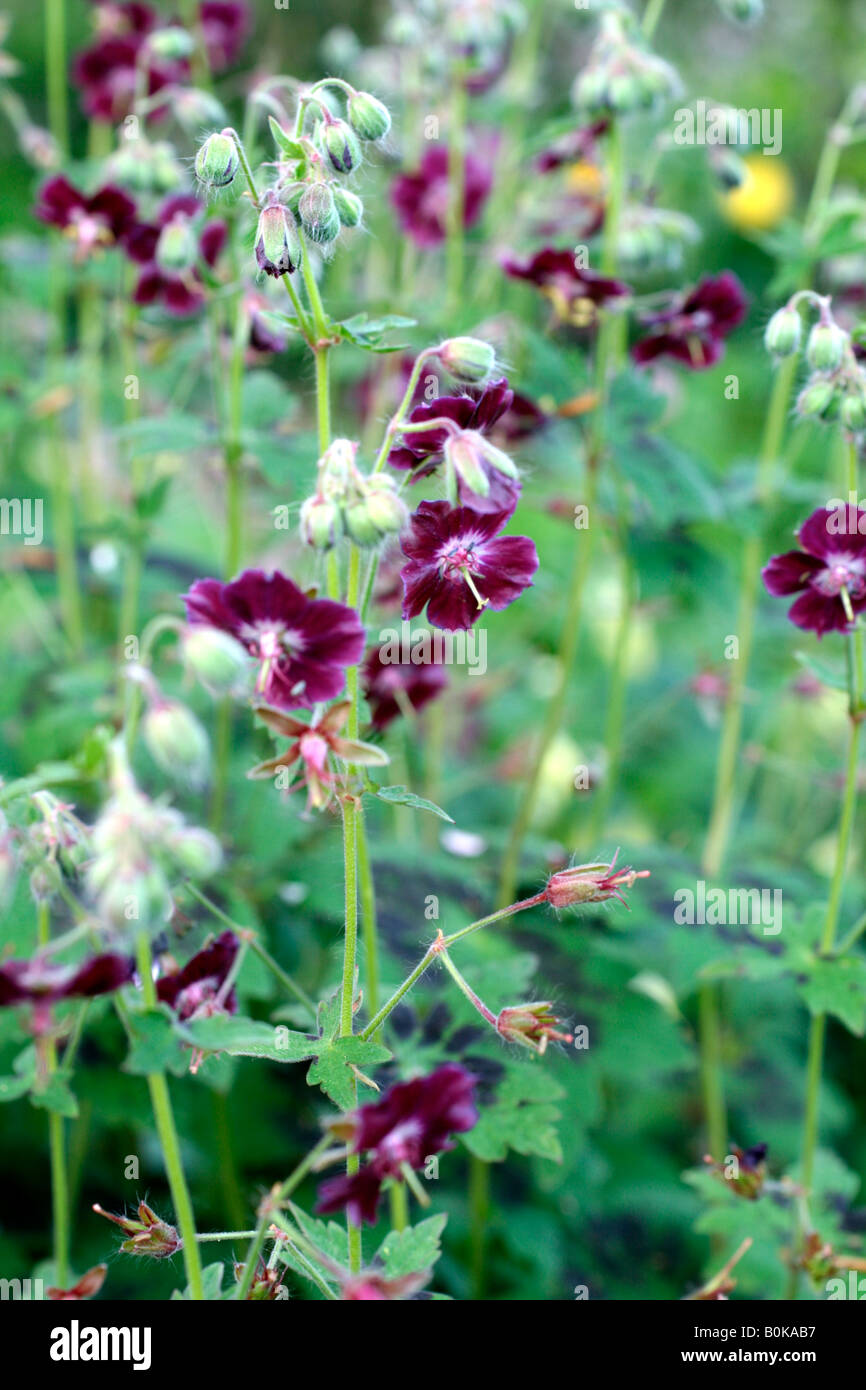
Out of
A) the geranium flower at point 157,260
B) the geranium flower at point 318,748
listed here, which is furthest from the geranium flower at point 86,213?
the geranium flower at point 318,748

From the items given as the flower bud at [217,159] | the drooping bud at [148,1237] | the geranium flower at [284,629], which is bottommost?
the drooping bud at [148,1237]

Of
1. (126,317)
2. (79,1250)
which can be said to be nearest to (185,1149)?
(79,1250)

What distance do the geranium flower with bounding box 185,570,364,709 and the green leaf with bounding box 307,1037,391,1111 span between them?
1.25 feet

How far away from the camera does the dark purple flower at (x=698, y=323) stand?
2367mm

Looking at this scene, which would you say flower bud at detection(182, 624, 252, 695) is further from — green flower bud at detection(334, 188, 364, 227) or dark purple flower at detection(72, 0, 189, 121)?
dark purple flower at detection(72, 0, 189, 121)

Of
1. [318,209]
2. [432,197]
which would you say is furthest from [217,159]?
[432,197]

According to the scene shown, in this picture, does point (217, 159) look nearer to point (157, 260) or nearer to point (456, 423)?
point (456, 423)

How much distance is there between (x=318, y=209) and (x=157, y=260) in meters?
1.04

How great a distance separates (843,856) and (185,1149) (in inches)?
62.0

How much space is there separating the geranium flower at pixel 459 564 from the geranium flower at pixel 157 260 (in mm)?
1025

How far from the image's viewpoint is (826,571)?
1729 millimetres

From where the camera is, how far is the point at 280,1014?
5.47 ft

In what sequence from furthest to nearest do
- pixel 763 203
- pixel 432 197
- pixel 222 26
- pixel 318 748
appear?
pixel 763 203, pixel 222 26, pixel 432 197, pixel 318 748

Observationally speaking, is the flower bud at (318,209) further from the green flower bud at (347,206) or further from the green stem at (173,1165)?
the green stem at (173,1165)
